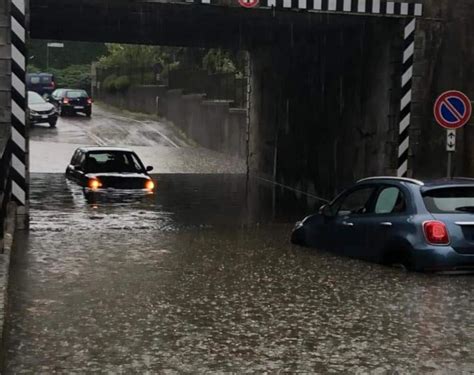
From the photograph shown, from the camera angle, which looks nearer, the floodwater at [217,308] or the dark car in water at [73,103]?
the floodwater at [217,308]

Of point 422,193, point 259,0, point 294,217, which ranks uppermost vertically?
point 259,0

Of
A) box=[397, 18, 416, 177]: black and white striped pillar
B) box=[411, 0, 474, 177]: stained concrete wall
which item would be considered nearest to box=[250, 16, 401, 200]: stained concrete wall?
box=[397, 18, 416, 177]: black and white striped pillar

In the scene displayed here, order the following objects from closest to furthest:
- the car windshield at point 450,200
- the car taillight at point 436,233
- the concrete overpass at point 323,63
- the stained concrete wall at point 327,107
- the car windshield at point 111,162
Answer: the car taillight at point 436,233 → the car windshield at point 450,200 → the concrete overpass at point 323,63 → the stained concrete wall at point 327,107 → the car windshield at point 111,162

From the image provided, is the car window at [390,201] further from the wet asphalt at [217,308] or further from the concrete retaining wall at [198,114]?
the concrete retaining wall at [198,114]

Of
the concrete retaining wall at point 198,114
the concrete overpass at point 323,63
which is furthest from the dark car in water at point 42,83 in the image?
the concrete overpass at point 323,63

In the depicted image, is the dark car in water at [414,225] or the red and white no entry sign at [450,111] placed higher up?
the red and white no entry sign at [450,111]

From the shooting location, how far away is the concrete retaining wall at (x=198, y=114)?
3656 centimetres

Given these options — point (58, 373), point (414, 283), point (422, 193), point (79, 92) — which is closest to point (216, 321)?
point (58, 373)

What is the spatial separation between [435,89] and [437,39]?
991 millimetres

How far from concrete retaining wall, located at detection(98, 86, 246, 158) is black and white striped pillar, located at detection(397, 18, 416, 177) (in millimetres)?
17925

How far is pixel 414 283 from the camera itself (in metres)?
10.1

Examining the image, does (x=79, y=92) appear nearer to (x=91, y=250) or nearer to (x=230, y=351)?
(x=91, y=250)

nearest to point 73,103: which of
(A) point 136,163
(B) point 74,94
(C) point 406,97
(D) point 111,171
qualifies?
(B) point 74,94

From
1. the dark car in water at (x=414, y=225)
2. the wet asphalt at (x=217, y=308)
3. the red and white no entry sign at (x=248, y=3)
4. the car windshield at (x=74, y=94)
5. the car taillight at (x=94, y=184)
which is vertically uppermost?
the red and white no entry sign at (x=248, y=3)
